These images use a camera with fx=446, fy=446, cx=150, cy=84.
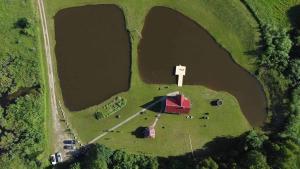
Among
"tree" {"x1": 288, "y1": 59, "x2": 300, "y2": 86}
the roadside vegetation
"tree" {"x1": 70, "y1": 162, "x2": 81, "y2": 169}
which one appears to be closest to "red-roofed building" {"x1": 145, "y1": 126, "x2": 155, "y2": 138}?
"tree" {"x1": 70, "y1": 162, "x2": 81, "y2": 169}

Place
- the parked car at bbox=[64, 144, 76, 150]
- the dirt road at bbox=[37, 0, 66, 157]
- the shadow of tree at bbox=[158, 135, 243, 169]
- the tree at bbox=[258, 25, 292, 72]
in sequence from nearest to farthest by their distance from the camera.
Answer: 1. the shadow of tree at bbox=[158, 135, 243, 169]
2. the parked car at bbox=[64, 144, 76, 150]
3. the dirt road at bbox=[37, 0, 66, 157]
4. the tree at bbox=[258, 25, 292, 72]

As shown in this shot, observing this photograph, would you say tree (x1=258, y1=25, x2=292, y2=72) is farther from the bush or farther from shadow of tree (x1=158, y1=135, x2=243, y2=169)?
the bush

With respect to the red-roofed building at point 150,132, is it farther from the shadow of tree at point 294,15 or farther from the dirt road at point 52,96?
the shadow of tree at point 294,15

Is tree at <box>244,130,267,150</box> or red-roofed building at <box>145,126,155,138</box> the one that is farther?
red-roofed building at <box>145,126,155,138</box>

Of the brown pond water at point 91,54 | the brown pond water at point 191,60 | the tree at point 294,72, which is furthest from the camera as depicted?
the brown pond water at point 191,60

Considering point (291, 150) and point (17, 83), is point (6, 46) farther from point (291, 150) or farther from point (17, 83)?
point (291, 150)

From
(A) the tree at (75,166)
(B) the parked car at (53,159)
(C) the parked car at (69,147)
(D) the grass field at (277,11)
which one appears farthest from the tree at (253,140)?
(B) the parked car at (53,159)
